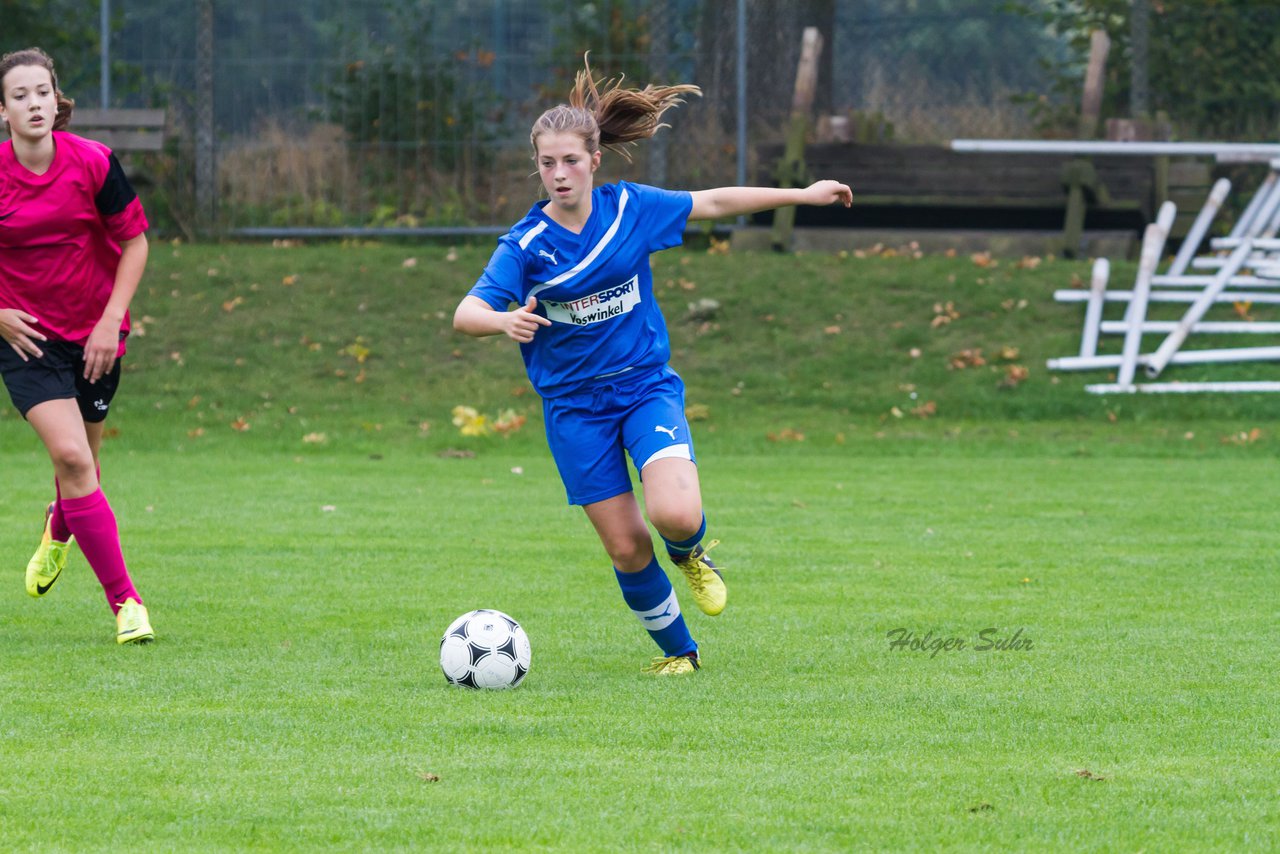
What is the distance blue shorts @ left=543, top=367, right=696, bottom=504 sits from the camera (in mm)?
6027

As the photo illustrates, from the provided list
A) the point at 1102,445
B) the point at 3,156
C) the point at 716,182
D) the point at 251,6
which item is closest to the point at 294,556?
the point at 3,156

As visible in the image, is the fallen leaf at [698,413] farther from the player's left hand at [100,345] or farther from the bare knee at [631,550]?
the bare knee at [631,550]

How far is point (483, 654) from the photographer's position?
18.7 ft

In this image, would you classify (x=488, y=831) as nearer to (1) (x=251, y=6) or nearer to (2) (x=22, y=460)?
(2) (x=22, y=460)

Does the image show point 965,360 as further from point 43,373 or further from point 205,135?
point 43,373

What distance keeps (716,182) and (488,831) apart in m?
16.7

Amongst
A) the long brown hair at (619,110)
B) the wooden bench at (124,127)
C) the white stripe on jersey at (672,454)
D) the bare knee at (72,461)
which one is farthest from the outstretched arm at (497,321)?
the wooden bench at (124,127)

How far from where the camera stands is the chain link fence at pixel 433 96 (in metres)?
20.6

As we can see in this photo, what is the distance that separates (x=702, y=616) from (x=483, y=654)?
1.92 metres

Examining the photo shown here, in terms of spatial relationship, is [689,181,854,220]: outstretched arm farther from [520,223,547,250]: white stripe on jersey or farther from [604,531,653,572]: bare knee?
[604,531,653,572]: bare knee

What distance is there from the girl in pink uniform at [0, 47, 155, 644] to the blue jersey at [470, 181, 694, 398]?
5.31ft

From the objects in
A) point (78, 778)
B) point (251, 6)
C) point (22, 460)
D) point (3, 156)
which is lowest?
point (22, 460)

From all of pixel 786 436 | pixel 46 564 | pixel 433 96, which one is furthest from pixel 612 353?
pixel 433 96

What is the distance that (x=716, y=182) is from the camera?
20250mm
